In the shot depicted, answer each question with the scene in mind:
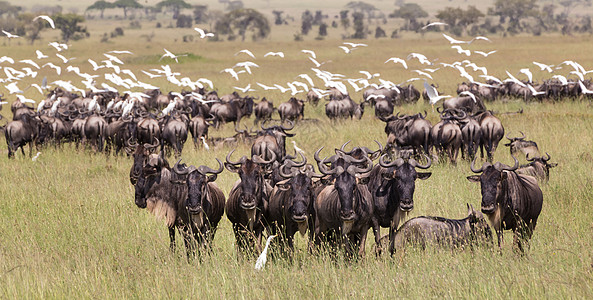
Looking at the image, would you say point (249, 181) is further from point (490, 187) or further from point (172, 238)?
point (490, 187)

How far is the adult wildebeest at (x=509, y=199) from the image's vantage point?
8.50 metres

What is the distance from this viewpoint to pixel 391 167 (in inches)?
355

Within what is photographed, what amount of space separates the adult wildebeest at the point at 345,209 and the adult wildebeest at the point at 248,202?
76 centimetres

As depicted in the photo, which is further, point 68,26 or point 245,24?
point 245,24

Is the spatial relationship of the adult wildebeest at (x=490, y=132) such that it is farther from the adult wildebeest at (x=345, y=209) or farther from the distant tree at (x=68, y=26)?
the distant tree at (x=68, y=26)

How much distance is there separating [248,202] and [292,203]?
574 millimetres

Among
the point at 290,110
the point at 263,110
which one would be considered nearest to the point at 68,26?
the point at 263,110

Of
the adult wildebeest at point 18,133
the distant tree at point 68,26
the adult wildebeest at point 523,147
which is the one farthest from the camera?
the distant tree at point 68,26

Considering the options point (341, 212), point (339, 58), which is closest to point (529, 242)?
point (341, 212)

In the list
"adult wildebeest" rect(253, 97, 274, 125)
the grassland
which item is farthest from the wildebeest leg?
"adult wildebeest" rect(253, 97, 274, 125)

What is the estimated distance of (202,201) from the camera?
8852mm

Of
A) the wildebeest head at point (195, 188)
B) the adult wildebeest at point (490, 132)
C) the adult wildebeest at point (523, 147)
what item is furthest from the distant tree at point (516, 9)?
the wildebeest head at point (195, 188)

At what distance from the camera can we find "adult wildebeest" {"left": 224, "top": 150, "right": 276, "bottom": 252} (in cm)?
869

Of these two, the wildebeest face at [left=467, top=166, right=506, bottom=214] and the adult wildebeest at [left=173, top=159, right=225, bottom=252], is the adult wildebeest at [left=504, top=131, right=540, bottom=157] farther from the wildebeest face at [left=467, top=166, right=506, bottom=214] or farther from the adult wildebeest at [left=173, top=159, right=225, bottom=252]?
the adult wildebeest at [left=173, top=159, right=225, bottom=252]
